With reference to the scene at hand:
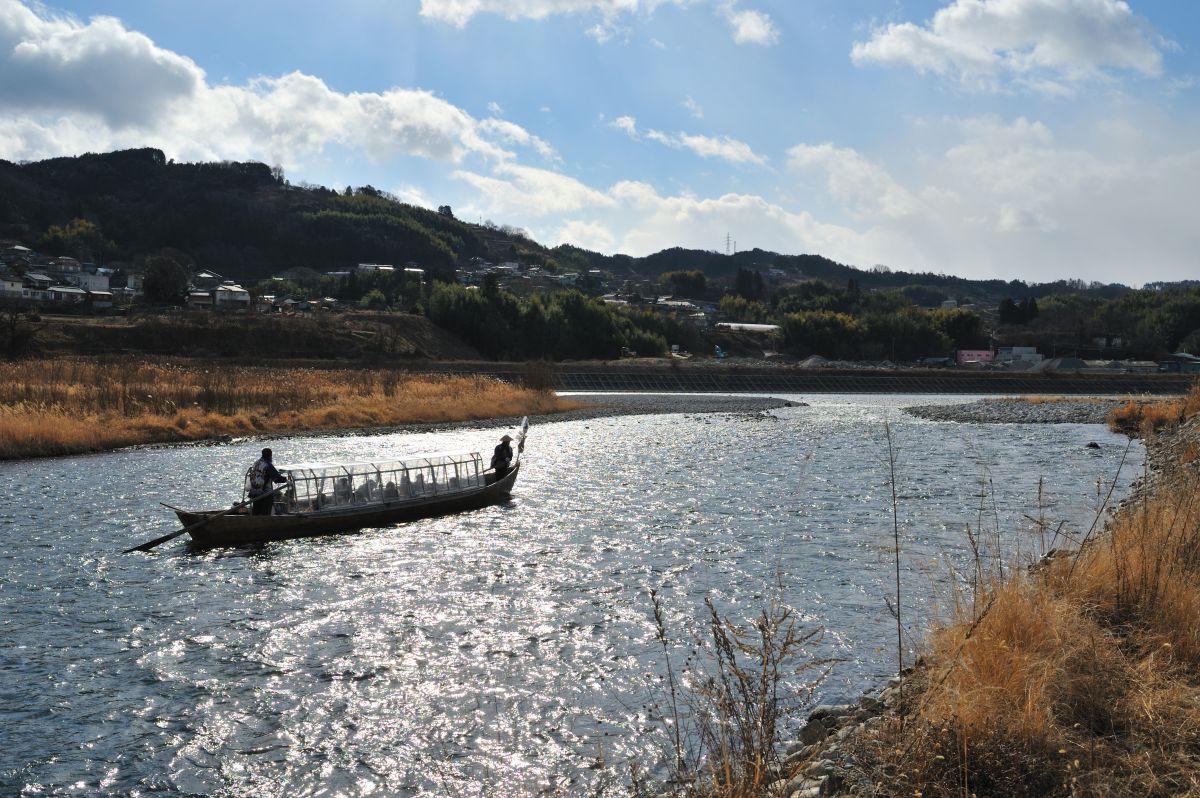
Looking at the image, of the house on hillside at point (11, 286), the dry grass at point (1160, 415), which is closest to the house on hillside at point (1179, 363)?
the dry grass at point (1160, 415)

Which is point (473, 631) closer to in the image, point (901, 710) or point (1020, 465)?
point (901, 710)

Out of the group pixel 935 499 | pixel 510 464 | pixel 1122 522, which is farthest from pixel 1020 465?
pixel 1122 522

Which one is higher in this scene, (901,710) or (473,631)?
(901,710)

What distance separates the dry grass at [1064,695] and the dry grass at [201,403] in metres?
41.6

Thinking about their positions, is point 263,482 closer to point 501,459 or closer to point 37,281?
point 501,459

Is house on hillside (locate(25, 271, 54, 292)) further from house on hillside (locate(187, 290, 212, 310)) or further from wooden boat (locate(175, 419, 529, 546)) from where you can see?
wooden boat (locate(175, 419, 529, 546))

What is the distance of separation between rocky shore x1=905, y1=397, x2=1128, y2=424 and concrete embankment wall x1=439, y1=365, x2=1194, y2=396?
27.3m

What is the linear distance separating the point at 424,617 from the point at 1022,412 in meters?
72.9

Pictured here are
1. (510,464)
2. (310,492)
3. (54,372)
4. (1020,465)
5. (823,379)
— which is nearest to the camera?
(310,492)

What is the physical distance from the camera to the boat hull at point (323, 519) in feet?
80.3

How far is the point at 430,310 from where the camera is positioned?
135000 millimetres

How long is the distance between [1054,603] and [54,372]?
6050cm

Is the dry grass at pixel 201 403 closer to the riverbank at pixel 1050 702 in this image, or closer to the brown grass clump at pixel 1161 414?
the brown grass clump at pixel 1161 414

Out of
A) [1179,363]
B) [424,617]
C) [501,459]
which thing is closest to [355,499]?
[501,459]
